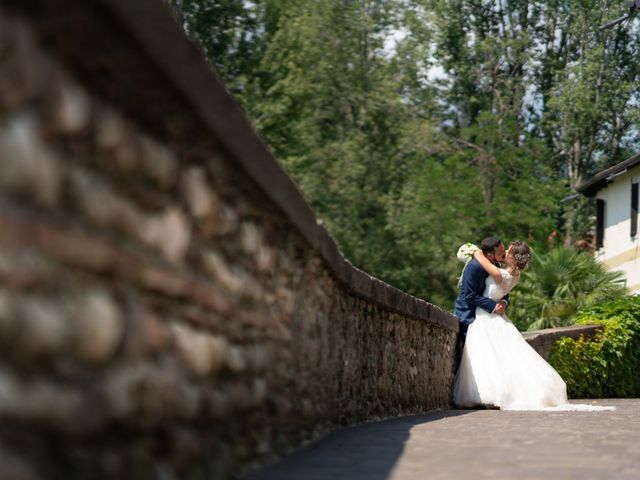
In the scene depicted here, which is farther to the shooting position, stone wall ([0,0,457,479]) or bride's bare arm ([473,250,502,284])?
bride's bare arm ([473,250,502,284])

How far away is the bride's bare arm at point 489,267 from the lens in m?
13.4

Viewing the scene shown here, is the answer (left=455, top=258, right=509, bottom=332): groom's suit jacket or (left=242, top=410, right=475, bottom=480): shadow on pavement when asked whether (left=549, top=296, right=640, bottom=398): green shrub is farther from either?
(left=242, top=410, right=475, bottom=480): shadow on pavement

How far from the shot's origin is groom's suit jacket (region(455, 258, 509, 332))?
537 inches

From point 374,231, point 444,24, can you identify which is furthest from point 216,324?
point 444,24

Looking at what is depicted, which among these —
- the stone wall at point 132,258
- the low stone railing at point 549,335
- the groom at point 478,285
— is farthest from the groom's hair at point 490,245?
the stone wall at point 132,258

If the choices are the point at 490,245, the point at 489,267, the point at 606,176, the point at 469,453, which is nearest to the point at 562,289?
the point at 606,176

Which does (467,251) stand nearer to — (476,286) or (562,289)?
(476,286)

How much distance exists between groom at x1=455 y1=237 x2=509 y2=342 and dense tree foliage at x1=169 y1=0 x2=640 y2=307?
22.8 m

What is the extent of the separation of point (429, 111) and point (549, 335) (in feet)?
92.5

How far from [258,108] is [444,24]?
39.7 feet

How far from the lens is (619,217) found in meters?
35.4

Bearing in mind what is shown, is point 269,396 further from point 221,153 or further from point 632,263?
point 632,263

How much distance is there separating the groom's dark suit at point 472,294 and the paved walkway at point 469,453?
5288mm

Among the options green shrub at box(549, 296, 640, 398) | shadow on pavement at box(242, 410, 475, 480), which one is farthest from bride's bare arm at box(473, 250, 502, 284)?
shadow on pavement at box(242, 410, 475, 480)
